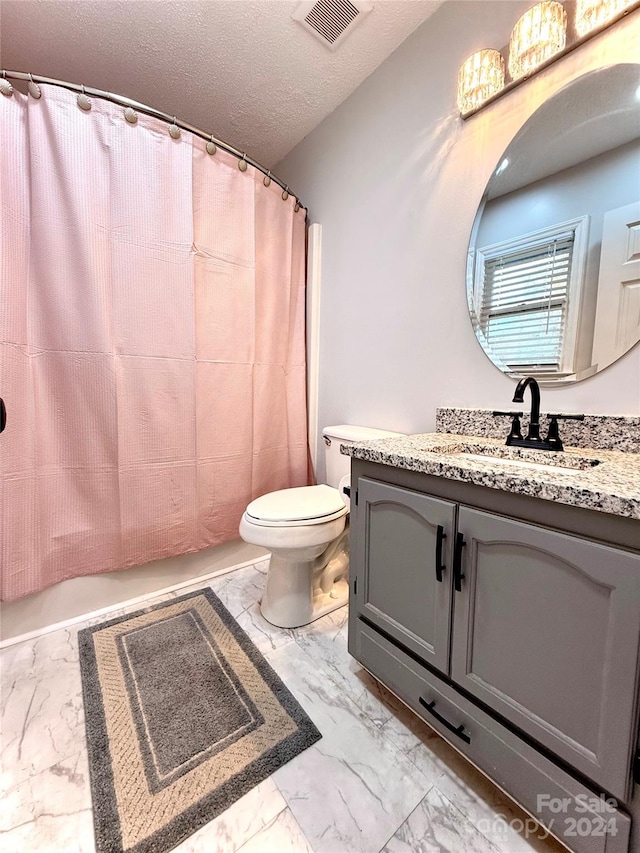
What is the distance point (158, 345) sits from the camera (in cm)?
146

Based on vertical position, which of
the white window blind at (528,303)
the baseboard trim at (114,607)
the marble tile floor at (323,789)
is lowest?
the marble tile floor at (323,789)

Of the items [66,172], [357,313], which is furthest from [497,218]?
[66,172]

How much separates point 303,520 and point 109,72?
210 cm

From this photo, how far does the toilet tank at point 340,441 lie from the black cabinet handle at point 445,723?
0.83 m

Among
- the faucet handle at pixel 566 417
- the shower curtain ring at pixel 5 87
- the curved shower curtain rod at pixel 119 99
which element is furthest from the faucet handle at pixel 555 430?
the shower curtain ring at pixel 5 87

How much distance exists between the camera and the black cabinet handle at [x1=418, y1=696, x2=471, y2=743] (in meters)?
0.80

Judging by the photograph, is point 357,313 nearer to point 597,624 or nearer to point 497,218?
point 497,218

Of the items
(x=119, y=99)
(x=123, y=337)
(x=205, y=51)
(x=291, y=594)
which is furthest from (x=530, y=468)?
(x=205, y=51)

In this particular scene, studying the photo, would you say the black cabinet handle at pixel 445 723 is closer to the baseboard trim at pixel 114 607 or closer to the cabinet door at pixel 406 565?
the cabinet door at pixel 406 565

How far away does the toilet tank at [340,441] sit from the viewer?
1517 millimetres

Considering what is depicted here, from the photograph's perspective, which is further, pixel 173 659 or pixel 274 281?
pixel 274 281

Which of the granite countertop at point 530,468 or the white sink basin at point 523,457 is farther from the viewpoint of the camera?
the white sink basin at point 523,457

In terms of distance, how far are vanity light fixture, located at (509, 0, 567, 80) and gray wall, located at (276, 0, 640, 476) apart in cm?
4

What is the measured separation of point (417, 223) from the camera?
1406mm
